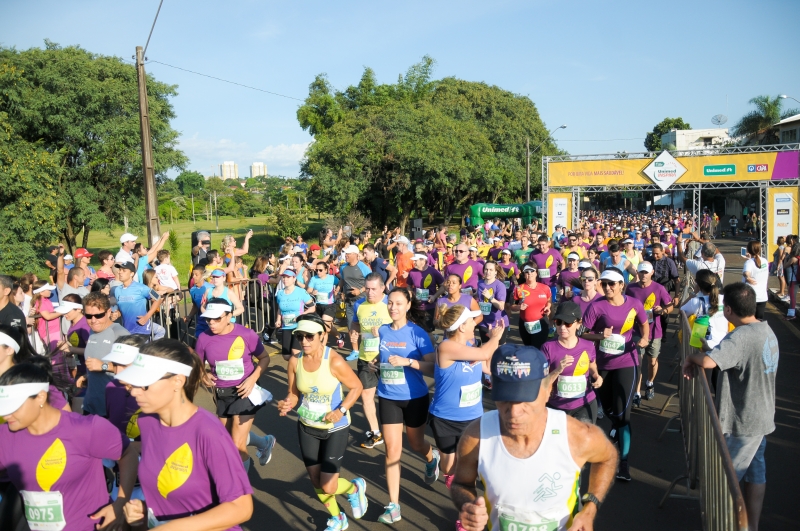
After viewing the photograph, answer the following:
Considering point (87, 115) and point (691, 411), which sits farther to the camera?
point (87, 115)

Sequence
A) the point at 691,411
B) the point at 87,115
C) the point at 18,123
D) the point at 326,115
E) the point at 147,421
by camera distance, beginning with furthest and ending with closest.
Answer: the point at 326,115 → the point at 87,115 → the point at 18,123 → the point at 691,411 → the point at 147,421

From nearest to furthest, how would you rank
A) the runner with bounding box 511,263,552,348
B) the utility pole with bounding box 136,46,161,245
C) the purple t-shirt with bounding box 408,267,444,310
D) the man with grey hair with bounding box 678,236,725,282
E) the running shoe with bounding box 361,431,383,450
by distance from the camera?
the running shoe with bounding box 361,431,383,450 → the runner with bounding box 511,263,552,348 → the man with grey hair with bounding box 678,236,725,282 → the purple t-shirt with bounding box 408,267,444,310 → the utility pole with bounding box 136,46,161,245

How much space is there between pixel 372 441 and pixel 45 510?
4.18 metres

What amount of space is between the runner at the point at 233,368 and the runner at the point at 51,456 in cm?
210

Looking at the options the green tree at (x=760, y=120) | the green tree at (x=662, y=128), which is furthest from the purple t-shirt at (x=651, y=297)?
the green tree at (x=662, y=128)

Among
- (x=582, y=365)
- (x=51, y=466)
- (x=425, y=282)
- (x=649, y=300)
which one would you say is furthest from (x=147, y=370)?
(x=425, y=282)

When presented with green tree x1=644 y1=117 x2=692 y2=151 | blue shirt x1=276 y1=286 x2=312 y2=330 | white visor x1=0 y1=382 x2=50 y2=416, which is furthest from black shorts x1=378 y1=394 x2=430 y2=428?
green tree x1=644 y1=117 x2=692 y2=151

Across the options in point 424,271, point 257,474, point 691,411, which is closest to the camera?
point 691,411

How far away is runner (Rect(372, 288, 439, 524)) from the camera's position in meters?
5.21

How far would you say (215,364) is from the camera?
217 inches

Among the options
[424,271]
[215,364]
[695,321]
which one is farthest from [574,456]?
[424,271]

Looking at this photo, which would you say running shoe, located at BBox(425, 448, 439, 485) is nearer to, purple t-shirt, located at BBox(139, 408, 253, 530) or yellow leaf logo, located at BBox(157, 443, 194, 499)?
purple t-shirt, located at BBox(139, 408, 253, 530)

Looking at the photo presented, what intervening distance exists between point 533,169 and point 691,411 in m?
53.9

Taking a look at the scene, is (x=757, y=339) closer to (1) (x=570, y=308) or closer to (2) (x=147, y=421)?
(1) (x=570, y=308)
